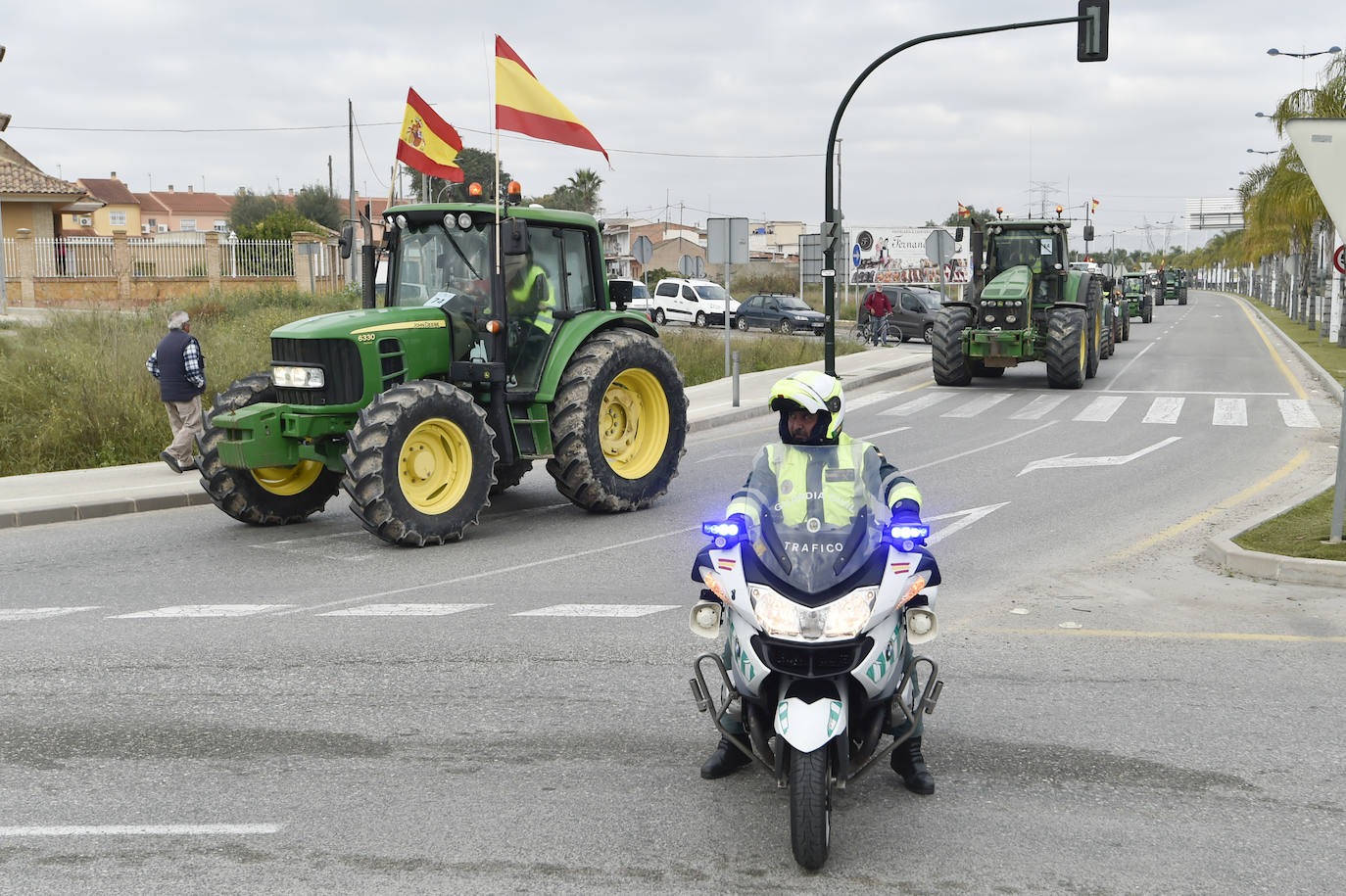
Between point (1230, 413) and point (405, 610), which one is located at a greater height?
point (1230, 413)

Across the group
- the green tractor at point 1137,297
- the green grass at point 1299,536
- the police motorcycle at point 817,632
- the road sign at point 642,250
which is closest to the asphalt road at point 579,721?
the police motorcycle at point 817,632

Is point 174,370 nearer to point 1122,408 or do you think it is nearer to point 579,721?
point 579,721

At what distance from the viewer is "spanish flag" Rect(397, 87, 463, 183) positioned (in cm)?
1236

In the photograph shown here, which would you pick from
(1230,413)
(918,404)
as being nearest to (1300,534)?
(1230,413)

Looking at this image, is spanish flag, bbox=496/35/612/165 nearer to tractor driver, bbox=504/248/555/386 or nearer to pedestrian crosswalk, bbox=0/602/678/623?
tractor driver, bbox=504/248/555/386

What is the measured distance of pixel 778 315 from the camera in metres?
46.1

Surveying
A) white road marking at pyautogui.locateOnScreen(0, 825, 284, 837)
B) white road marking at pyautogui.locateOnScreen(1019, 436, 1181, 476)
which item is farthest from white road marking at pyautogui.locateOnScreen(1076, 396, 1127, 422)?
white road marking at pyautogui.locateOnScreen(0, 825, 284, 837)

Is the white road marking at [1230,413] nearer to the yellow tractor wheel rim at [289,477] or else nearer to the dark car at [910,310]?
the yellow tractor wheel rim at [289,477]

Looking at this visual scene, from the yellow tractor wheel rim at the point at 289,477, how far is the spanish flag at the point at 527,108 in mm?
3445

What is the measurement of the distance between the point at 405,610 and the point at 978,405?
50.8 ft

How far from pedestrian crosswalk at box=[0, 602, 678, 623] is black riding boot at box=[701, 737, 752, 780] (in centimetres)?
286

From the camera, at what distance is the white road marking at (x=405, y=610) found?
819 cm

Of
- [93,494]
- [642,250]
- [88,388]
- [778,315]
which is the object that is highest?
[642,250]

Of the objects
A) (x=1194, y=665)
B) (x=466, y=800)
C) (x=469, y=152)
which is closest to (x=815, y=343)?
(x=1194, y=665)
